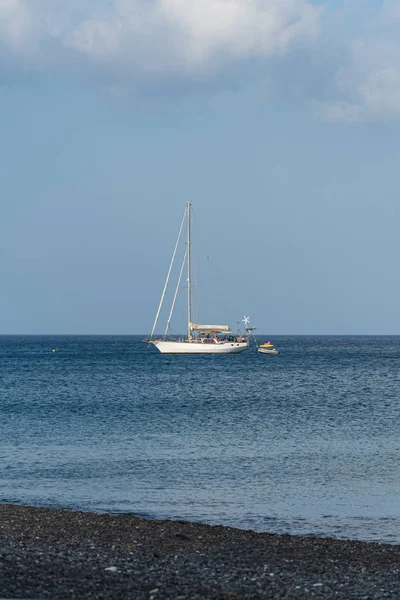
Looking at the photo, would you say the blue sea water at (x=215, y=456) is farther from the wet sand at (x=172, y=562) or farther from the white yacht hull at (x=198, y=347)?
the white yacht hull at (x=198, y=347)

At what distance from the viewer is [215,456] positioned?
34281 millimetres

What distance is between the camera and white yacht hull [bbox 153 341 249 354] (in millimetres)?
138500

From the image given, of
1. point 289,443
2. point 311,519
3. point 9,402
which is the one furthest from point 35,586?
point 9,402

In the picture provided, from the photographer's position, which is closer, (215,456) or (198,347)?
(215,456)

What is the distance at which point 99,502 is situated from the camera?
24.9 m

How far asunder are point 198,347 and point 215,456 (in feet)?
341

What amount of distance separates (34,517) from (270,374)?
79.7 metres

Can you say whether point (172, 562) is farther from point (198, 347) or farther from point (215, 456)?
point (198, 347)

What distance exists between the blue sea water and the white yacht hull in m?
65.3

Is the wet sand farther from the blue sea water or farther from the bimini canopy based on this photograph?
the bimini canopy

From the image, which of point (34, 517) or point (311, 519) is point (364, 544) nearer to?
point (311, 519)

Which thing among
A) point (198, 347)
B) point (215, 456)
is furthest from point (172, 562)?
point (198, 347)

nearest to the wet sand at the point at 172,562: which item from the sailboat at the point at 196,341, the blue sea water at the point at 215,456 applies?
the blue sea water at the point at 215,456

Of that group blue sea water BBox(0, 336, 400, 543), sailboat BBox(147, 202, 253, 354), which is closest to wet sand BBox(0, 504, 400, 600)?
blue sea water BBox(0, 336, 400, 543)
